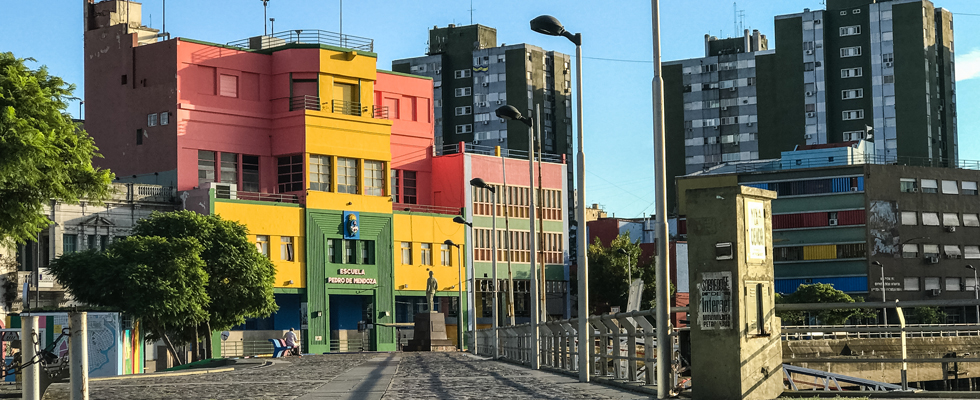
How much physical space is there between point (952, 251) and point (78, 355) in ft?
346

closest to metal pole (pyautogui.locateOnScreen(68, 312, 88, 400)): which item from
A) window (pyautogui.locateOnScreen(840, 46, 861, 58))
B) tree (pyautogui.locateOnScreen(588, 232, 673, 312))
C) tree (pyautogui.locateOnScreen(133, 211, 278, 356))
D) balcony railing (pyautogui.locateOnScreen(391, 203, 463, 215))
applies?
tree (pyautogui.locateOnScreen(133, 211, 278, 356))

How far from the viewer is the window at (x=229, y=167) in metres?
81.2

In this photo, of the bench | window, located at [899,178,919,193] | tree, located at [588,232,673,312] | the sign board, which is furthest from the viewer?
window, located at [899,178,919,193]

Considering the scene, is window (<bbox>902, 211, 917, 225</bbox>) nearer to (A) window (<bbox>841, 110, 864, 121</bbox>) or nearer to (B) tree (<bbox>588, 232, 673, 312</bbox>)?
(A) window (<bbox>841, 110, 864, 121</bbox>)

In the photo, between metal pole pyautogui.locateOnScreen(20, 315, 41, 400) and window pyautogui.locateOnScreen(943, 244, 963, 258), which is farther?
window pyautogui.locateOnScreen(943, 244, 963, 258)

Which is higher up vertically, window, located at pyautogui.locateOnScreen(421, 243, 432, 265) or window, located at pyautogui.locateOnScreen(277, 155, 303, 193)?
window, located at pyautogui.locateOnScreen(277, 155, 303, 193)

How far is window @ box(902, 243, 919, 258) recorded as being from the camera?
107438 mm

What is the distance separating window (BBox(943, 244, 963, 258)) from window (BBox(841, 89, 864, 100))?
74.0ft

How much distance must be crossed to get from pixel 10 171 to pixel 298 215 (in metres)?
55.6

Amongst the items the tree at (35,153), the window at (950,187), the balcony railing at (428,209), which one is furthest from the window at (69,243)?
the window at (950,187)

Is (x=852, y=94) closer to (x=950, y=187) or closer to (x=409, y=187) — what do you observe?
(x=950, y=187)

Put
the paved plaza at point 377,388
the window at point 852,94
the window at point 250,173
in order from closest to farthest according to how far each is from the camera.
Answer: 1. the paved plaza at point 377,388
2. the window at point 250,173
3. the window at point 852,94

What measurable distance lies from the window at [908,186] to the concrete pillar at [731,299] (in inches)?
3849

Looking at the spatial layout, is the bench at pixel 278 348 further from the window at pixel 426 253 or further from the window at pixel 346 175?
the window at pixel 426 253
